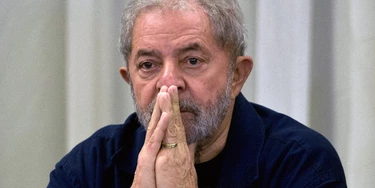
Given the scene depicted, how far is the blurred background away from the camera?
273 cm

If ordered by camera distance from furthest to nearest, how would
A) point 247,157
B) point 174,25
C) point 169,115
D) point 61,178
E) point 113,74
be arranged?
point 113,74
point 61,178
point 247,157
point 174,25
point 169,115

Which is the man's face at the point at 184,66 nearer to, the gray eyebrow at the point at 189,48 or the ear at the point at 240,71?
the gray eyebrow at the point at 189,48

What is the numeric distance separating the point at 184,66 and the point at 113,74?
1.06 m

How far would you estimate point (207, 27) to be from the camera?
1.99m

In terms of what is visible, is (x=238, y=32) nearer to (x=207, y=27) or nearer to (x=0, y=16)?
(x=207, y=27)

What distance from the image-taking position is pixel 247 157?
6.75 feet

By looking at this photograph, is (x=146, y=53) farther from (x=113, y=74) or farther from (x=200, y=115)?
(x=113, y=74)

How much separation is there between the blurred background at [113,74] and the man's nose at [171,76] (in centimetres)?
97

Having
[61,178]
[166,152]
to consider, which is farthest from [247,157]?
[61,178]

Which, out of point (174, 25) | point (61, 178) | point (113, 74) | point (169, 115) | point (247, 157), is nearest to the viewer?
point (169, 115)

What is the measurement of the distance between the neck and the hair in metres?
0.21

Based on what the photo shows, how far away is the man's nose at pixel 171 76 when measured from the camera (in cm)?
191

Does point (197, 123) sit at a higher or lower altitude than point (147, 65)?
lower

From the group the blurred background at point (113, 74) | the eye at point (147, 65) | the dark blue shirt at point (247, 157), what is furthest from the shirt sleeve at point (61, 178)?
the blurred background at point (113, 74)
